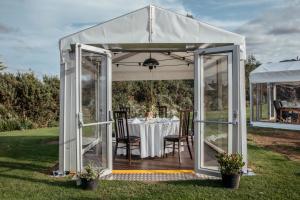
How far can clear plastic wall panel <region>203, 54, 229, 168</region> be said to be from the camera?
658cm

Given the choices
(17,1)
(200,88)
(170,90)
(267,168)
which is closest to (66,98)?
(200,88)

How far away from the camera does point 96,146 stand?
6738 mm

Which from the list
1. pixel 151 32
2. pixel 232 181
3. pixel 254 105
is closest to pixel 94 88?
pixel 151 32

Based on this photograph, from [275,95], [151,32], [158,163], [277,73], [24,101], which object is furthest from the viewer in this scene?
[275,95]

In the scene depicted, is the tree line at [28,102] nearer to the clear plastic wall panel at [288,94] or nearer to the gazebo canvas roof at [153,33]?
the clear plastic wall panel at [288,94]

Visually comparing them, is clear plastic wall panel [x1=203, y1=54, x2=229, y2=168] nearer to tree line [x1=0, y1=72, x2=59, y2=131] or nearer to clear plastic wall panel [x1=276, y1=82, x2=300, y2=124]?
clear plastic wall panel [x1=276, y1=82, x2=300, y2=124]

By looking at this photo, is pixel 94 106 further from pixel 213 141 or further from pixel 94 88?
pixel 213 141

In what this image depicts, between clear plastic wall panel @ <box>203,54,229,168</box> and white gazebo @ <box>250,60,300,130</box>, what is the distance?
8.55 metres

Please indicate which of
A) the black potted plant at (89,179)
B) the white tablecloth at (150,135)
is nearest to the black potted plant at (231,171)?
the black potted plant at (89,179)

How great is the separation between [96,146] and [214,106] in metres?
2.32

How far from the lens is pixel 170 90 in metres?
20.3

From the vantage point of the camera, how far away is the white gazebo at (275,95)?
574 inches

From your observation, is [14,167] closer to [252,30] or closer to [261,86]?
[261,86]

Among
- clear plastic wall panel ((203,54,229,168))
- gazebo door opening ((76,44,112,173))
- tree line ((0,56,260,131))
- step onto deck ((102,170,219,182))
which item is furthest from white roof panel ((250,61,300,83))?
gazebo door opening ((76,44,112,173))
